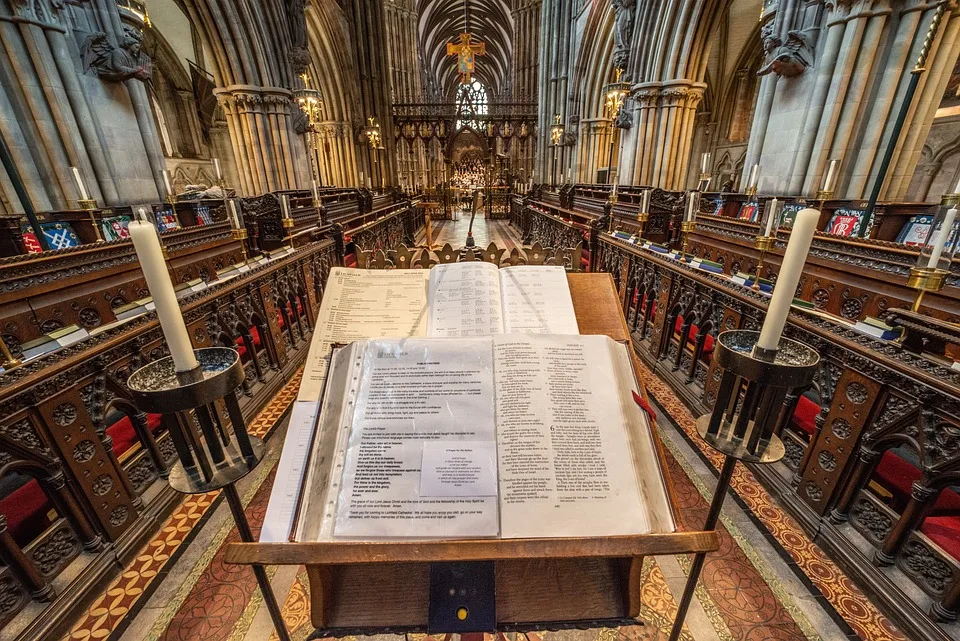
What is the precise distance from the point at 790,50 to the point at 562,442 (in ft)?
29.1

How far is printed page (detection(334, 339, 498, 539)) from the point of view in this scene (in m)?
0.90

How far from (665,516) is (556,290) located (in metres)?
0.92

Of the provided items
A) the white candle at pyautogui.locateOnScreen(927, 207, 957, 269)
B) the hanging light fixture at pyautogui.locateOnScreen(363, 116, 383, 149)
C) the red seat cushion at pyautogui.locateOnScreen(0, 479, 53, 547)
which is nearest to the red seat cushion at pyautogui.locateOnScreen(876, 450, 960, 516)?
the white candle at pyautogui.locateOnScreen(927, 207, 957, 269)

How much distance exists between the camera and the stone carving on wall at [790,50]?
6.17 metres

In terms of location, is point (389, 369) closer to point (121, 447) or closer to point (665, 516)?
point (665, 516)

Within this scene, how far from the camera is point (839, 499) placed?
2.06 m

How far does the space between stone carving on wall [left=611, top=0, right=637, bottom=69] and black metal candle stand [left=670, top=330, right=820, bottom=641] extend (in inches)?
526

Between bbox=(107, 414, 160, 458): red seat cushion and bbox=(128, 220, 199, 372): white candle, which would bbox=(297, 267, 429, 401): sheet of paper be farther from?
bbox=(107, 414, 160, 458): red seat cushion

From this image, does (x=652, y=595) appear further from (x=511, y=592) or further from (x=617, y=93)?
(x=617, y=93)

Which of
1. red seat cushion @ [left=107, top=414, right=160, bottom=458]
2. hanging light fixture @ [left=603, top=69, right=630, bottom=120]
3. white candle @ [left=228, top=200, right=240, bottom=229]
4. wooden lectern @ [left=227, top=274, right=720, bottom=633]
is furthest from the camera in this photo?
hanging light fixture @ [left=603, top=69, right=630, bottom=120]

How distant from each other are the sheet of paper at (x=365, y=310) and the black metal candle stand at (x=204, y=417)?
1.34ft

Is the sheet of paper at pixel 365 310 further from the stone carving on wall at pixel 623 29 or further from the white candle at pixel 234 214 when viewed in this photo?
the stone carving on wall at pixel 623 29

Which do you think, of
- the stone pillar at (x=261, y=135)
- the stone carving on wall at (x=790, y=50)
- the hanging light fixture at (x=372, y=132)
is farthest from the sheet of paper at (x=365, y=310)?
the hanging light fixture at (x=372, y=132)

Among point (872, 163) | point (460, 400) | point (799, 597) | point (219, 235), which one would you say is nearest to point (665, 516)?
point (460, 400)
